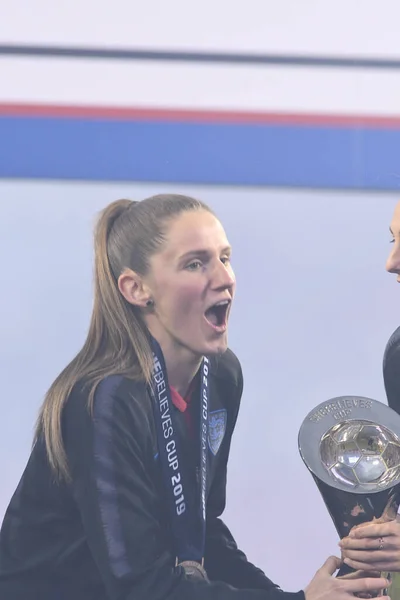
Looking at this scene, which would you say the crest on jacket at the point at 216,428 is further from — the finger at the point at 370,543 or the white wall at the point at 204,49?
the white wall at the point at 204,49

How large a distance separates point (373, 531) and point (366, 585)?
0.08 meters

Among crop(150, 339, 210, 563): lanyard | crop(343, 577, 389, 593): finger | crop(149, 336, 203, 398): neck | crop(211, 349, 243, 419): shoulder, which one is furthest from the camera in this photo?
crop(211, 349, 243, 419): shoulder

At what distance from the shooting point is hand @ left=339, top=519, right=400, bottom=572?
1357 mm

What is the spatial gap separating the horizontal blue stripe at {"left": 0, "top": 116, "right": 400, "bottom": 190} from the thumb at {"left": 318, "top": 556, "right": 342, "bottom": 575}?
77cm

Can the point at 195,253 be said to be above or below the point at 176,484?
above

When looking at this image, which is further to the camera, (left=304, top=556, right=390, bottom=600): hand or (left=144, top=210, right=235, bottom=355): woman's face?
(left=144, top=210, right=235, bottom=355): woman's face

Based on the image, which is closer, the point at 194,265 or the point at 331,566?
the point at 331,566

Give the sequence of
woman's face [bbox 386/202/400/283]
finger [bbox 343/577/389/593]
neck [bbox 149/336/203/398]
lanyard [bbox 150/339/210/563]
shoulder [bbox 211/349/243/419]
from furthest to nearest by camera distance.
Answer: woman's face [bbox 386/202/400/283], shoulder [bbox 211/349/243/419], neck [bbox 149/336/203/398], lanyard [bbox 150/339/210/563], finger [bbox 343/577/389/593]

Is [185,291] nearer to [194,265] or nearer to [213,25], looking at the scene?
[194,265]

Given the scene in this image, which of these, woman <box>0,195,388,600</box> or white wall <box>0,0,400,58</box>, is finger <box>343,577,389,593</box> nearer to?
woman <box>0,195,388,600</box>

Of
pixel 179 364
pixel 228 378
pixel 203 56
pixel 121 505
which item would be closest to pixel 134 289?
Answer: pixel 179 364

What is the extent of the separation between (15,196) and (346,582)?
989mm

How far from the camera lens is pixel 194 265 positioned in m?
1.60

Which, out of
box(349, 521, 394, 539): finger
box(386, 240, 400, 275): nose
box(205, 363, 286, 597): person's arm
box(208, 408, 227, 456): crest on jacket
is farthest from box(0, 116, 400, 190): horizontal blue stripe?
box(349, 521, 394, 539): finger
